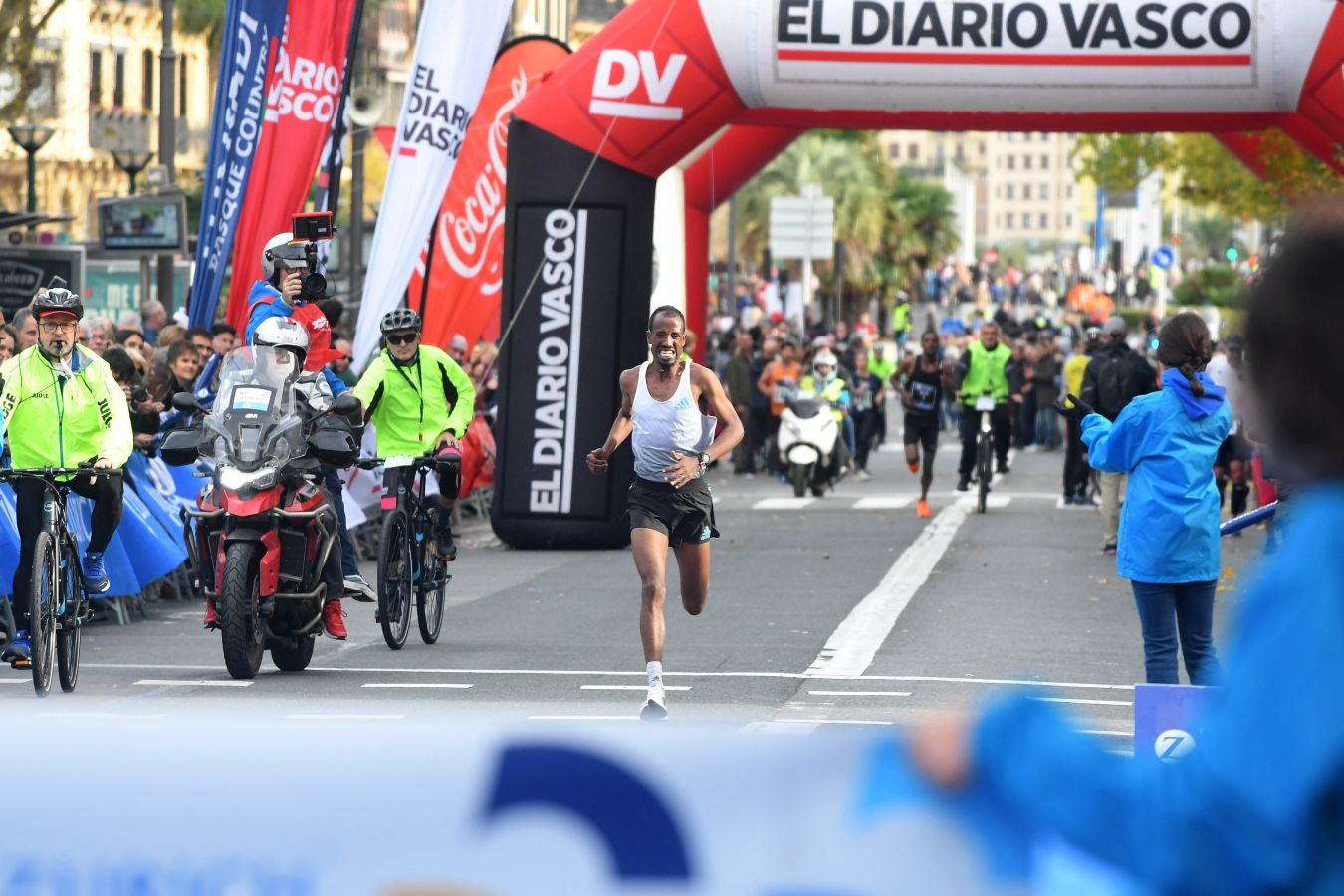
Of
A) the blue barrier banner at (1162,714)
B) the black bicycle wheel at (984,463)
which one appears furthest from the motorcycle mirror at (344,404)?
the black bicycle wheel at (984,463)

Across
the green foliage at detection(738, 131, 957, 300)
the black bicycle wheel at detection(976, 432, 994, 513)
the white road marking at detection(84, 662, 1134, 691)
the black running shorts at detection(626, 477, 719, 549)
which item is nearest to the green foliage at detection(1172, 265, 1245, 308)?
the green foliage at detection(738, 131, 957, 300)

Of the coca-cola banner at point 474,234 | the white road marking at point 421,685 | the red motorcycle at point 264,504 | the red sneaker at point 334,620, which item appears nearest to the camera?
the white road marking at point 421,685

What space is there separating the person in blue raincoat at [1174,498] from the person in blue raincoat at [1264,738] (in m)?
6.32

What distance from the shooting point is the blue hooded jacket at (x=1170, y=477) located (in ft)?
29.6

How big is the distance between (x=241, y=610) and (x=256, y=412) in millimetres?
935

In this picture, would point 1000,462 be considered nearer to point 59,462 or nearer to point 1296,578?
point 59,462

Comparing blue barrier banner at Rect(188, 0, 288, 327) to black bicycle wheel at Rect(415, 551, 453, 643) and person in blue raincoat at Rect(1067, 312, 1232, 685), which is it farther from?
person in blue raincoat at Rect(1067, 312, 1232, 685)

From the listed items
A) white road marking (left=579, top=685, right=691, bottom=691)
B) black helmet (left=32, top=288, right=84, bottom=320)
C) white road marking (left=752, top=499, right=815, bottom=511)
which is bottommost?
white road marking (left=752, top=499, right=815, bottom=511)

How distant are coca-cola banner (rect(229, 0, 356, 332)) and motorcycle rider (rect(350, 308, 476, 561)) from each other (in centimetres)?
584

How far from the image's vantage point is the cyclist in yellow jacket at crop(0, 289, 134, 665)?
456 inches

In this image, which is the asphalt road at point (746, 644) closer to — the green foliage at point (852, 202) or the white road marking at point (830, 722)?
the white road marking at point (830, 722)

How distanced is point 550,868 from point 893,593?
541 inches

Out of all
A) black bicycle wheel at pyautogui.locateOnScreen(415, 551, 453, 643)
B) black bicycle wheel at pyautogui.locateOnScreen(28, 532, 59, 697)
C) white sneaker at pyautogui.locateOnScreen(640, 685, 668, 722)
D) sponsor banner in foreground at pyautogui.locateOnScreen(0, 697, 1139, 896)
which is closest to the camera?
sponsor banner in foreground at pyautogui.locateOnScreen(0, 697, 1139, 896)

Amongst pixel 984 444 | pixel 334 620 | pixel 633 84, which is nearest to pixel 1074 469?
pixel 984 444
